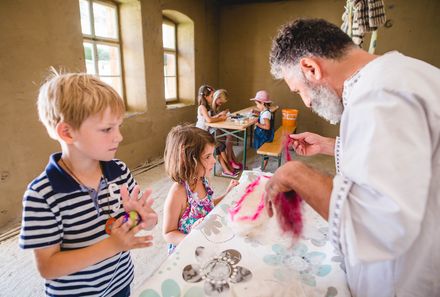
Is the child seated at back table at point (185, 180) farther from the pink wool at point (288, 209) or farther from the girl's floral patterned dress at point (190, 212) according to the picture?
the pink wool at point (288, 209)

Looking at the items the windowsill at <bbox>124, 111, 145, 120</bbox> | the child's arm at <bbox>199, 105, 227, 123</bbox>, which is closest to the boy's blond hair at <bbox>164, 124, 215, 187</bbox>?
the child's arm at <bbox>199, 105, 227, 123</bbox>

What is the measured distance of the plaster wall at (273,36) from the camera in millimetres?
4945

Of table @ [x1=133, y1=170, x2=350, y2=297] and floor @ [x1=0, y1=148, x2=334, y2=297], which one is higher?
table @ [x1=133, y1=170, x2=350, y2=297]

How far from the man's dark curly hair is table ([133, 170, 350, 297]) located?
28.2 inches

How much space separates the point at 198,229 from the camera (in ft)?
3.58

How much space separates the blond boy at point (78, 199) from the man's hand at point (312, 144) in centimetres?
102

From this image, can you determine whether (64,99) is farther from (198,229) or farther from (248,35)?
(248,35)

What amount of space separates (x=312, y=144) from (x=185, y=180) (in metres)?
Answer: 0.81

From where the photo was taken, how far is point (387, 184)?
22.0 inches

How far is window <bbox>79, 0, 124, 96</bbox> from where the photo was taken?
3.53m

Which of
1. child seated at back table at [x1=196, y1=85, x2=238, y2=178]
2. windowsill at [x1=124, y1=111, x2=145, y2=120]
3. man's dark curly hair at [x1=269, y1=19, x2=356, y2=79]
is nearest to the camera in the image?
man's dark curly hair at [x1=269, y1=19, x2=356, y2=79]

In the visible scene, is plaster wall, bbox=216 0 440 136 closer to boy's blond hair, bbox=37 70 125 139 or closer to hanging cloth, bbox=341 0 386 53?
hanging cloth, bbox=341 0 386 53

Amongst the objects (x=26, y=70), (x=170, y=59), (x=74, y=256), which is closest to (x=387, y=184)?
(x=74, y=256)

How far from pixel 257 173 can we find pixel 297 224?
2.57 ft
